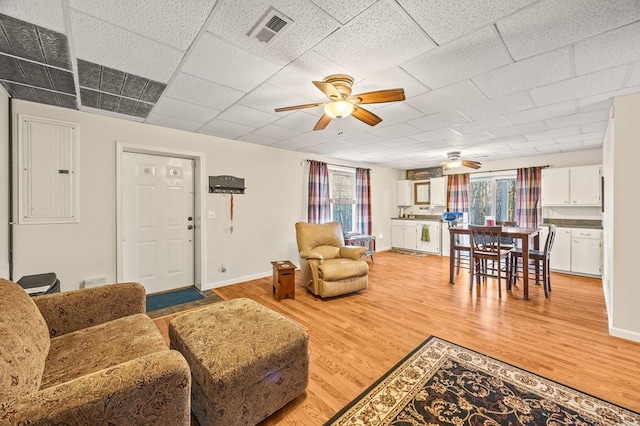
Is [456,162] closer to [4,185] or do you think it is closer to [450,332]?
[450,332]

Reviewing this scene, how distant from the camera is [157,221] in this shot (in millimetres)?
3949

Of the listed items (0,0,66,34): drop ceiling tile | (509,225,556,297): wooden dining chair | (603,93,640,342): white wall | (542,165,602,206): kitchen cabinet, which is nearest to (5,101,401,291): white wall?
(0,0,66,34): drop ceiling tile

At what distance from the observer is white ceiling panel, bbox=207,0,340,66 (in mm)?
1515

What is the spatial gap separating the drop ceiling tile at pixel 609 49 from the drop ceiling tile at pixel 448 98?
2.36ft

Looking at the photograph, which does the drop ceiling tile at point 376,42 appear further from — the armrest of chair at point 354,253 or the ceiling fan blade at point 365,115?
the armrest of chair at point 354,253

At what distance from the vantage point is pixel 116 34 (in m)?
1.76

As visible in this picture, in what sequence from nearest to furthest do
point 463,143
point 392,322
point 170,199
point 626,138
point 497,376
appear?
point 497,376
point 626,138
point 392,322
point 170,199
point 463,143

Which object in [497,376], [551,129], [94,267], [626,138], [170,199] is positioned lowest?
[497,376]

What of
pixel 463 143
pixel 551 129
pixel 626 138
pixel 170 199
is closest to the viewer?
pixel 626 138

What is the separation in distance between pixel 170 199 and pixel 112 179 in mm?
806

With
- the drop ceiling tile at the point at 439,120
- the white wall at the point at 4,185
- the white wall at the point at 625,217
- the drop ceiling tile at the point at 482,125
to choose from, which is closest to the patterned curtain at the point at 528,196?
the drop ceiling tile at the point at 482,125

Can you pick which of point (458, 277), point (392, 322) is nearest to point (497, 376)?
point (392, 322)

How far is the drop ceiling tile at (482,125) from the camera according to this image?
3426 mm

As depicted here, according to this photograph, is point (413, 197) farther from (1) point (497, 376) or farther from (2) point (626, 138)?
(1) point (497, 376)
